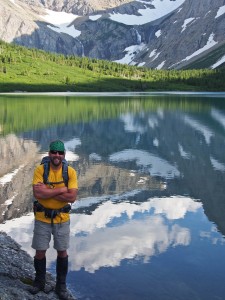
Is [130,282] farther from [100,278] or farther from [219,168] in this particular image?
[219,168]

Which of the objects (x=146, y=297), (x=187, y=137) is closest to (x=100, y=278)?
(x=146, y=297)

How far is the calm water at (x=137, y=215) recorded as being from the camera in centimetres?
1556

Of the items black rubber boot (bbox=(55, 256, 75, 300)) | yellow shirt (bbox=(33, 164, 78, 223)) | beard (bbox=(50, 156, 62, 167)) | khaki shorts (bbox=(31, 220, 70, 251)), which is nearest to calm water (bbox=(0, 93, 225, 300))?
black rubber boot (bbox=(55, 256, 75, 300))

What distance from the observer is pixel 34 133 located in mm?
63219

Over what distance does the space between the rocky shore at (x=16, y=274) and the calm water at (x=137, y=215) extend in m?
0.95

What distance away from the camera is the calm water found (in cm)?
1556

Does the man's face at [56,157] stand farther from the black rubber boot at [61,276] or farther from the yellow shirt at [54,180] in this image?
the black rubber boot at [61,276]

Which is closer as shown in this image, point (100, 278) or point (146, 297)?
point (146, 297)

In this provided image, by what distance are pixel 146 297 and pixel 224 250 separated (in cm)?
577

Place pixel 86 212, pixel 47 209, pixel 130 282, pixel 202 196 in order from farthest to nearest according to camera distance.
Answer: pixel 202 196
pixel 86 212
pixel 130 282
pixel 47 209

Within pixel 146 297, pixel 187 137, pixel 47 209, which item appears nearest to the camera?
pixel 47 209

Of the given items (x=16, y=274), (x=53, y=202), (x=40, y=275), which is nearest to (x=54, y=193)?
(x=53, y=202)

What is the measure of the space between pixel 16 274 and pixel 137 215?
421 inches

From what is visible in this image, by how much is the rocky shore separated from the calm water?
951 millimetres
